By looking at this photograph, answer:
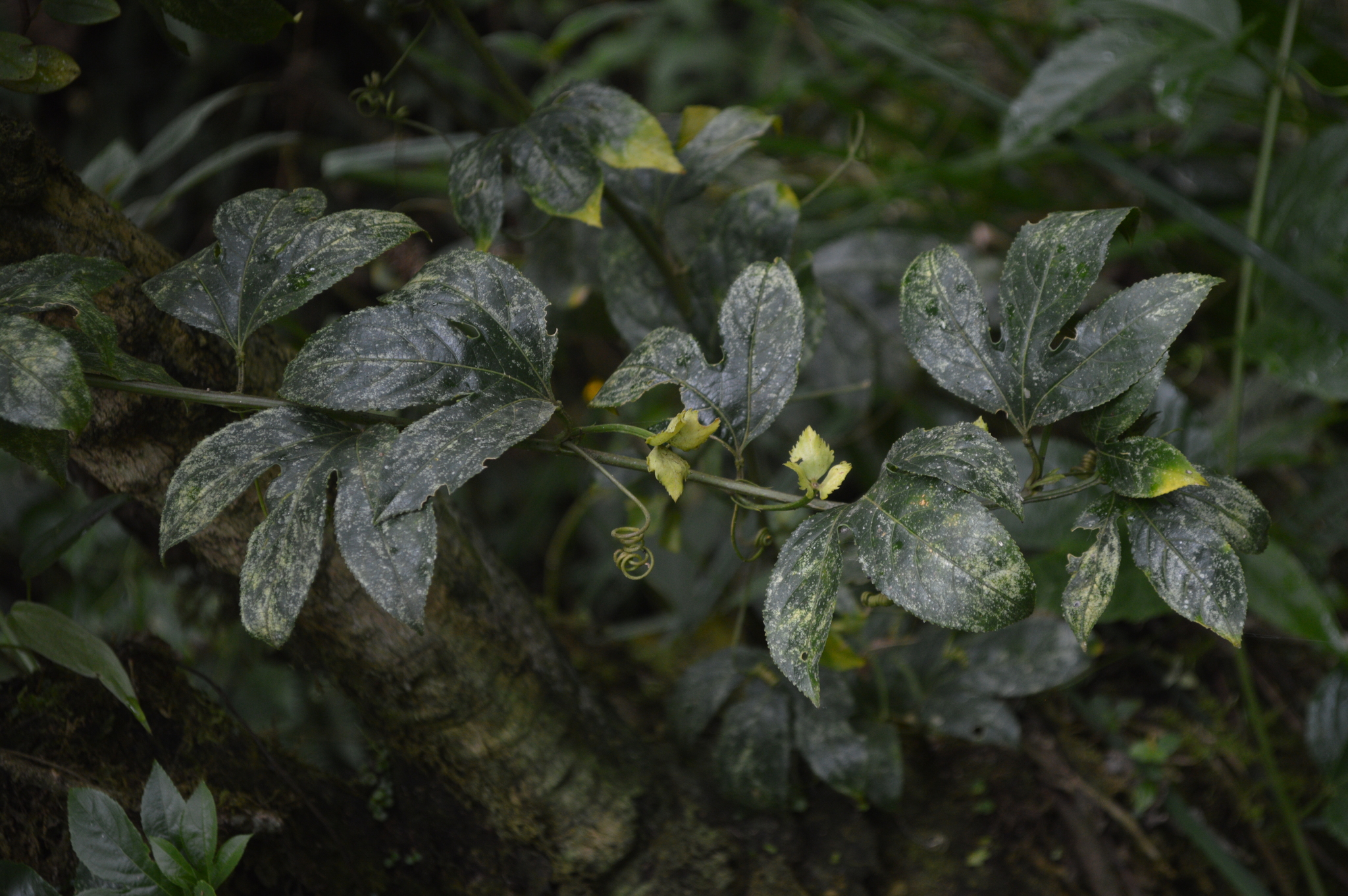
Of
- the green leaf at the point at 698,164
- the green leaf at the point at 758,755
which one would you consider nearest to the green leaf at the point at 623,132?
the green leaf at the point at 698,164

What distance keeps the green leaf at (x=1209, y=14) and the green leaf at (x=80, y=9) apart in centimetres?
130

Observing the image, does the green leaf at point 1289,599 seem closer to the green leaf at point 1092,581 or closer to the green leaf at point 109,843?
the green leaf at point 1092,581

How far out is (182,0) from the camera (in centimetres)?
65

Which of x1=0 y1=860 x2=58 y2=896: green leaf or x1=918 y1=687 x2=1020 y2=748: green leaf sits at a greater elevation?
x1=0 y1=860 x2=58 y2=896: green leaf

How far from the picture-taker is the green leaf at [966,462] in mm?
487

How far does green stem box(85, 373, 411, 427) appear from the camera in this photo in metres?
0.56

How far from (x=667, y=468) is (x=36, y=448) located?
44 cm

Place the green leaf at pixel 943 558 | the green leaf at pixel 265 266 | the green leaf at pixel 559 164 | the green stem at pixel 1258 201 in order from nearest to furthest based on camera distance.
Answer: the green leaf at pixel 943 558
the green leaf at pixel 265 266
the green leaf at pixel 559 164
the green stem at pixel 1258 201

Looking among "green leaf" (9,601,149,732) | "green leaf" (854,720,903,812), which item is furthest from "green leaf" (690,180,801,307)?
"green leaf" (9,601,149,732)

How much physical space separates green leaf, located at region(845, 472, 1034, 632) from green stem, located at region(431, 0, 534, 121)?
516 millimetres

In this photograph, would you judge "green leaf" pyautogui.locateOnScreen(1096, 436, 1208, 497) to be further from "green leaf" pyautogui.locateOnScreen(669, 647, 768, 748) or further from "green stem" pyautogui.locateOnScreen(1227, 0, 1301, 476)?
"green stem" pyautogui.locateOnScreen(1227, 0, 1301, 476)

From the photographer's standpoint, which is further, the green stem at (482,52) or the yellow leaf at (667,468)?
the green stem at (482,52)

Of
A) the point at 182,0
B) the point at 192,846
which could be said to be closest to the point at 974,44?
the point at 182,0

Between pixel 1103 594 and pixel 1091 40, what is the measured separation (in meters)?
1.03
